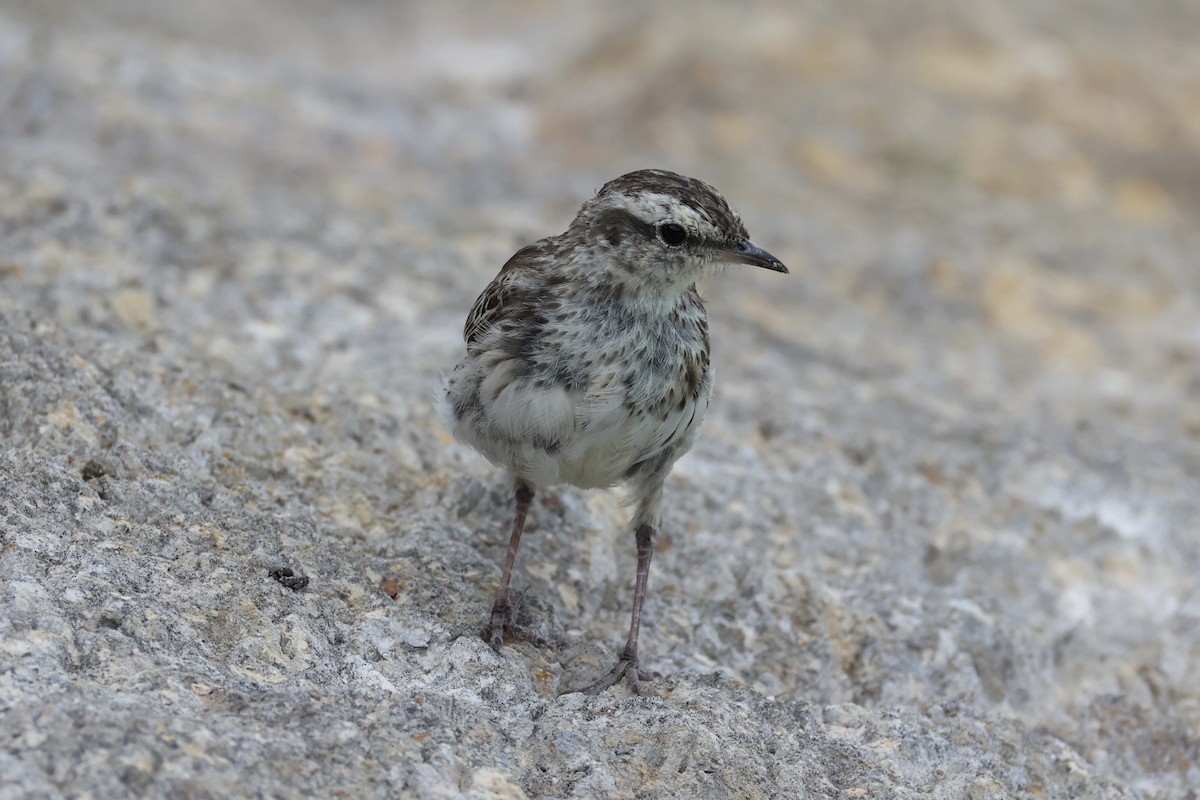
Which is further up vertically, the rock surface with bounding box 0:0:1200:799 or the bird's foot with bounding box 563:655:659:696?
the rock surface with bounding box 0:0:1200:799

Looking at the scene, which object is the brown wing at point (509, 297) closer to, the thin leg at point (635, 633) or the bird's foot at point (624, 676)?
the thin leg at point (635, 633)

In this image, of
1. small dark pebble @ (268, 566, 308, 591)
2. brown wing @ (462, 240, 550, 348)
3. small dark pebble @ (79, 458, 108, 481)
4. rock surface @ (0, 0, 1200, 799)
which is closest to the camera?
rock surface @ (0, 0, 1200, 799)

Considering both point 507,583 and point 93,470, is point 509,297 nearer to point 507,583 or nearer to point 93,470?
point 507,583

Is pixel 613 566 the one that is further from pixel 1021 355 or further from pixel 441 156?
pixel 441 156

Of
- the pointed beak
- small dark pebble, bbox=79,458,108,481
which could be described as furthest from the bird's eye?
small dark pebble, bbox=79,458,108,481

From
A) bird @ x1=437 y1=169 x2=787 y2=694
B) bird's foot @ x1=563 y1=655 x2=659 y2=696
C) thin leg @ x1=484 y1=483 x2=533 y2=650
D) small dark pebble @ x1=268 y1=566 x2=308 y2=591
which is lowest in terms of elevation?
bird's foot @ x1=563 y1=655 x2=659 y2=696

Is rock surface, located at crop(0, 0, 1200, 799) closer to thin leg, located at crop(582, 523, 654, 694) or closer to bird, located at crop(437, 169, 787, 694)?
thin leg, located at crop(582, 523, 654, 694)

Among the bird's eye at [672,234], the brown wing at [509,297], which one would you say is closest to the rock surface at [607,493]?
the brown wing at [509,297]

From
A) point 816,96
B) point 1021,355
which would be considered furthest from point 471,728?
point 816,96
